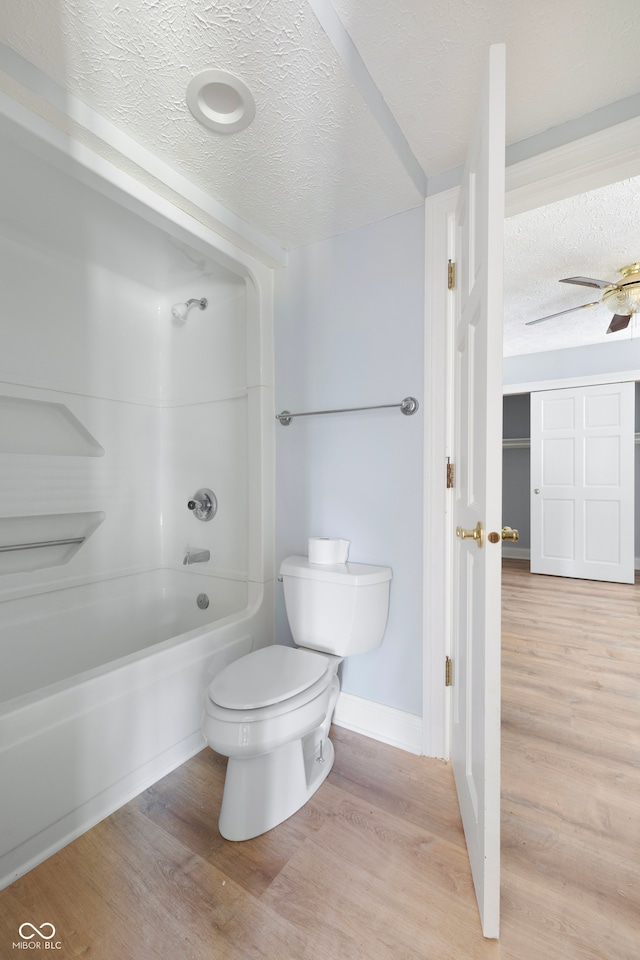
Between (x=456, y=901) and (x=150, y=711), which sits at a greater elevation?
(x=150, y=711)

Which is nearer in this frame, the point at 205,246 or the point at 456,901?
the point at 456,901

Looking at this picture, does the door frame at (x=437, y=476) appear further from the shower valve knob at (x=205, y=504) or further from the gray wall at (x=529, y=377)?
the gray wall at (x=529, y=377)

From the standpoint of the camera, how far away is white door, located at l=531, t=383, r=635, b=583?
377 centimetres

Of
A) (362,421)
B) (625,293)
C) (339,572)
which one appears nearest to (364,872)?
(339,572)

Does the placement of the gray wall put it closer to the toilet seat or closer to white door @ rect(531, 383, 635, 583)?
white door @ rect(531, 383, 635, 583)

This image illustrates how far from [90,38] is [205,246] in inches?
27.1

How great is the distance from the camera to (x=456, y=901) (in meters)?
0.96

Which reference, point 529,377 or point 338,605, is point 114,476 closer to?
point 338,605

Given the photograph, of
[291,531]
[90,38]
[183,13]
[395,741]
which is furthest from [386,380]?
[395,741]

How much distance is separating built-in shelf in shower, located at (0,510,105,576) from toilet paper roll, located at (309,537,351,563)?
116 cm

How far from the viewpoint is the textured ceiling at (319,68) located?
92 centimetres

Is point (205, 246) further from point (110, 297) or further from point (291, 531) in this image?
point (291, 531)

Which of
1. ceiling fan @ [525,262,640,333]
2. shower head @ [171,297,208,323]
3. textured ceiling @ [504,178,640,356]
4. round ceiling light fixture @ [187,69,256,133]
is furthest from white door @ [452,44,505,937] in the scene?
ceiling fan @ [525,262,640,333]

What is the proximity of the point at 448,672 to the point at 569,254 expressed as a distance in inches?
99.7
